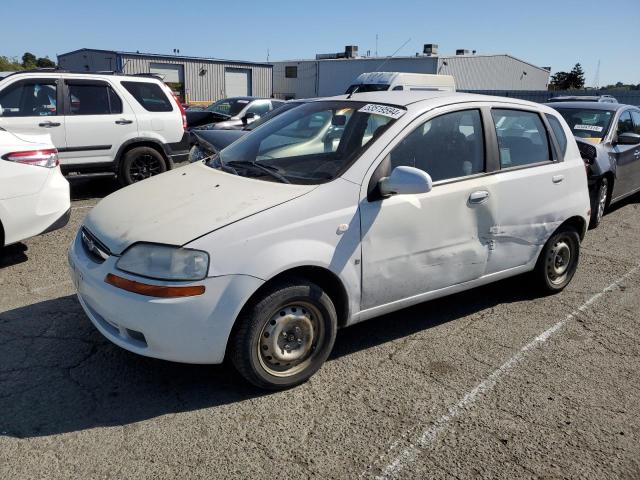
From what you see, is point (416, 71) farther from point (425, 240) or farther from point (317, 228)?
point (317, 228)

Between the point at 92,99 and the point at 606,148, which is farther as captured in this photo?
the point at 92,99

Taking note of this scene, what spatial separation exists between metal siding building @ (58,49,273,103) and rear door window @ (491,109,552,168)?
107ft

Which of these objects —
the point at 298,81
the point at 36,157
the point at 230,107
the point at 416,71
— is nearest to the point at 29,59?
the point at 298,81

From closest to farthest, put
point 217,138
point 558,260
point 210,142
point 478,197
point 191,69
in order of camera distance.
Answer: point 478,197 → point 558,260 → point 210,142 → point 217,138 → point 191,69

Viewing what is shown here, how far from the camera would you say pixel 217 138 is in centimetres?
684

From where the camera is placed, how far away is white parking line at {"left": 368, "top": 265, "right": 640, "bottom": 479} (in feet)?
8.75

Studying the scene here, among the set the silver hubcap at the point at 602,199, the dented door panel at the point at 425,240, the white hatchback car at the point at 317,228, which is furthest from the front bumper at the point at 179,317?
the silver hubcap at the point at 602,199

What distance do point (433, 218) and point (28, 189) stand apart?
12.3 feet

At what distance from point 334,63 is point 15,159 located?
4153cm

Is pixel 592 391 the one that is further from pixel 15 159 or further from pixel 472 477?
pixel 15 159

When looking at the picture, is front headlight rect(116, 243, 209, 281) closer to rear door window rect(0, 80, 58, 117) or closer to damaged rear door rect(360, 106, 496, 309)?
damaged rear door rect(360, 106, 496, 309)

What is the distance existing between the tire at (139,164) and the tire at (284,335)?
237 inches

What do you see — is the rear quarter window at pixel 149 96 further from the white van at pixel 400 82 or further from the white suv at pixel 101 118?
the white van at pixel 400 82

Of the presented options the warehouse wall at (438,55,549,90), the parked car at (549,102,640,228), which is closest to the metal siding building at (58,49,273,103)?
the warehouse wall at (438,55,549,90)
